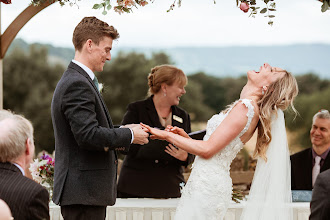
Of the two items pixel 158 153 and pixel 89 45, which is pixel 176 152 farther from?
pixel 89 45

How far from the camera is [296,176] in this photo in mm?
5941

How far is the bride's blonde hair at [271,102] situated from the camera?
12.7ft

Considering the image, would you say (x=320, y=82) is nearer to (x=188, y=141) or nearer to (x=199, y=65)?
(x=199, y=65)

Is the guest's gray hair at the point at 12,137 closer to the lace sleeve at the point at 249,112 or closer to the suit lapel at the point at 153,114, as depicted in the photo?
the lace sleeve at the point at 249,112

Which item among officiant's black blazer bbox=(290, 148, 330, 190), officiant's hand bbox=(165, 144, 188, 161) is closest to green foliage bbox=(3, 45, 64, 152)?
officiant's black blazer bbox=(290, 148, 330, 190)

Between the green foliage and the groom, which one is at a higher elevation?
the green foliage

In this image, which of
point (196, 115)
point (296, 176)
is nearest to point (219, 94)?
point (196, 115)

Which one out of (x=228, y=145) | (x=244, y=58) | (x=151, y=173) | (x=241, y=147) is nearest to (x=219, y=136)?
(x=228, y=145)

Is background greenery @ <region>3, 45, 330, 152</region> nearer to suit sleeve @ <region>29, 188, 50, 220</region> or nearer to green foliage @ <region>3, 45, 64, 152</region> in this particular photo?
green foliage @ <region>3, 45, 64, 152</region>

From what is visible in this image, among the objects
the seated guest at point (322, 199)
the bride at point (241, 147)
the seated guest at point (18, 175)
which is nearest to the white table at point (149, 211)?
the bride at point (241, 147)

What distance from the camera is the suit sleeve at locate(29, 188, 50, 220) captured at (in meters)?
2.46

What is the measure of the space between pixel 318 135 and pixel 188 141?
8.48ft

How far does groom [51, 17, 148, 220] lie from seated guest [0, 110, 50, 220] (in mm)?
600

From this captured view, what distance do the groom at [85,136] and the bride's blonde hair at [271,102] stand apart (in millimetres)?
954
